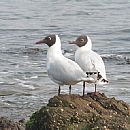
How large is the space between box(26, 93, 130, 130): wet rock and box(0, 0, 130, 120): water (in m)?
3.93

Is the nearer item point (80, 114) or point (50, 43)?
point (80, 114)

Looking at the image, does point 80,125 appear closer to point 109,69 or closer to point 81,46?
point 81,46

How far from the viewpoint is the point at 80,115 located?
26.1 ft

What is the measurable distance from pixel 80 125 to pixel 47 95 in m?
6.97

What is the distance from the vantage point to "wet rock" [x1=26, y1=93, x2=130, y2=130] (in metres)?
7.63

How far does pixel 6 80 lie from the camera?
54.1ft

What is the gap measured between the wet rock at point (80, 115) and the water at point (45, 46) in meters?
3.93

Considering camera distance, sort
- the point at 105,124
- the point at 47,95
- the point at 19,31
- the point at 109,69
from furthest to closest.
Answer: the point at 19,31
the point at 109,69
the point at 47,95
the point at 105,124

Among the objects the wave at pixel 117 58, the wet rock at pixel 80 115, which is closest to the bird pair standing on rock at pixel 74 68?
the wet rock at pixel 80 115

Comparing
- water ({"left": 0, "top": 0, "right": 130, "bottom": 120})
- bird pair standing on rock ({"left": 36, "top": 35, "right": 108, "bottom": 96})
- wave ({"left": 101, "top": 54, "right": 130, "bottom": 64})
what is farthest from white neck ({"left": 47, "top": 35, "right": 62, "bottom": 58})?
wave ({"left": 101, "top": 54, "right": 130, "bottom": 64})

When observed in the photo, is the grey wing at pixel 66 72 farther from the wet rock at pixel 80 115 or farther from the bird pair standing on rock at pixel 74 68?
the wet rock at pixel 80 115

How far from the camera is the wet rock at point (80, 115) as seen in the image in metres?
7.63

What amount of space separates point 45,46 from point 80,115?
14.8m

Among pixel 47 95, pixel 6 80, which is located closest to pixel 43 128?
pixel 47 95
